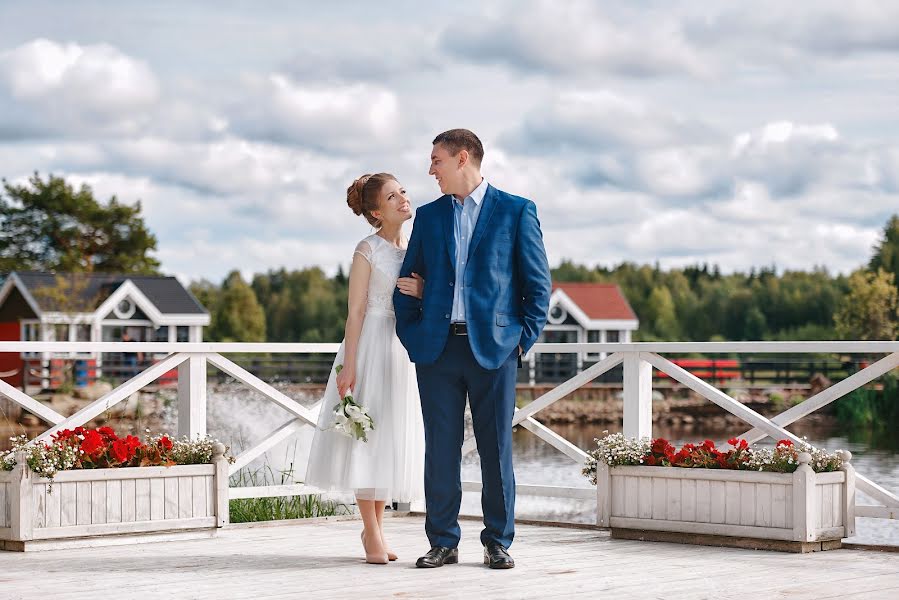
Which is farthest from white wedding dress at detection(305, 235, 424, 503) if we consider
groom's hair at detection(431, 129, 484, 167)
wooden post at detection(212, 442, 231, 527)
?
wooden post at detection(212, 442, 231, 527)

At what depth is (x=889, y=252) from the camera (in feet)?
156

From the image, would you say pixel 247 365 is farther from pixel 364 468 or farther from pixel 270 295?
pixel 364 468

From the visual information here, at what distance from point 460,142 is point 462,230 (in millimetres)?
305

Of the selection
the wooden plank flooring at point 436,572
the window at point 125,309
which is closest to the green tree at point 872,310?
the window at point 125,309

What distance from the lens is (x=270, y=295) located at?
5656cm

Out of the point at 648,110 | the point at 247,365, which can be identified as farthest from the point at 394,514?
the point at 648,110

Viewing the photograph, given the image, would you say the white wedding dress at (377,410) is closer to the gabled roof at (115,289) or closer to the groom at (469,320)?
the groom at (469,320)

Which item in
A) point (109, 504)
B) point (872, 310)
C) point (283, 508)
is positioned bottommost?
point (283, 508)

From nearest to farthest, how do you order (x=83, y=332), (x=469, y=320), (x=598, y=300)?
(x=469, y=320) → (x=83, y=332) → (x=598, y=300)

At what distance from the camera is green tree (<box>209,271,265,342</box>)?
4869 centimetres

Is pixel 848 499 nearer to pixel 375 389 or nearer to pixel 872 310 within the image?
pixel 375 389

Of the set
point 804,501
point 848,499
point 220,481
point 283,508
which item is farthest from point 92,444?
point 848,499

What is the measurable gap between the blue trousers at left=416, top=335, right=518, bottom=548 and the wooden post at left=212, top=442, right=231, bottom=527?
1.24 m

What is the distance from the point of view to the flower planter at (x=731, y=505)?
5055 millimetres
